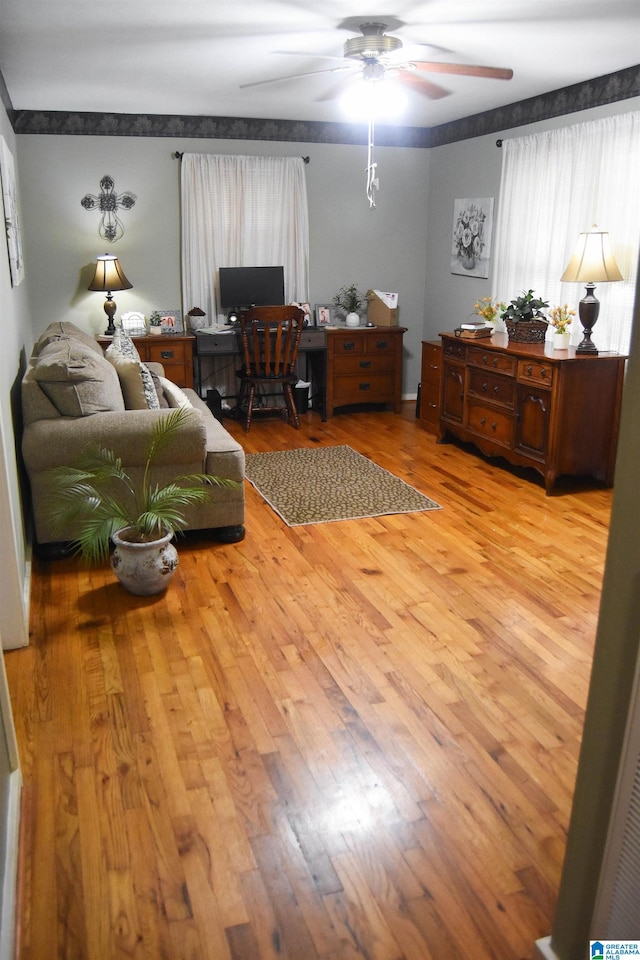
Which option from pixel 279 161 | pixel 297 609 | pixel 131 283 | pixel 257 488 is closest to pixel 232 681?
pixel 297 609

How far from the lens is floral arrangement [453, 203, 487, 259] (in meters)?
6.22

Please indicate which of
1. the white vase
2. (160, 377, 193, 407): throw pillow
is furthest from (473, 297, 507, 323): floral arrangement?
the white vase

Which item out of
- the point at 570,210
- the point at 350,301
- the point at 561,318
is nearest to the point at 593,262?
the point at 561,318

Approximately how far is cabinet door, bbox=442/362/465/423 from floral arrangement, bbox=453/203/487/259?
1.19m

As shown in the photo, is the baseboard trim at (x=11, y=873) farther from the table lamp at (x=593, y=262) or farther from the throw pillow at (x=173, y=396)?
the table lamp at (x=593, y=262)

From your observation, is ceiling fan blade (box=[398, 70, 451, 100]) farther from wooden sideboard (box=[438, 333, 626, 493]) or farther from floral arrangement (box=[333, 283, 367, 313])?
floral arrangement (box=[333, 283, 367, 313])

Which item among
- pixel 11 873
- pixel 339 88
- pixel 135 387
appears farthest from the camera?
pixel 339 88

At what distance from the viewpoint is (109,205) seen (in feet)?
20.4

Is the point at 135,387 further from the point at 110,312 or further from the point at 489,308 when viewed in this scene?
the point at 489,308

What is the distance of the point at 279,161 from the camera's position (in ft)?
21.4

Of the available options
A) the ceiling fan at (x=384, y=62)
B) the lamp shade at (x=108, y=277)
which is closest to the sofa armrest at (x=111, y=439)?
the ceiling fan at (x=384, y=62)

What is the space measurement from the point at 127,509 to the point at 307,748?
5.83 feet

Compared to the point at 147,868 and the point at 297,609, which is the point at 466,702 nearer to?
the point at 297,609

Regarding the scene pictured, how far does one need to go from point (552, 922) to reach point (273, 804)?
0.75 m
